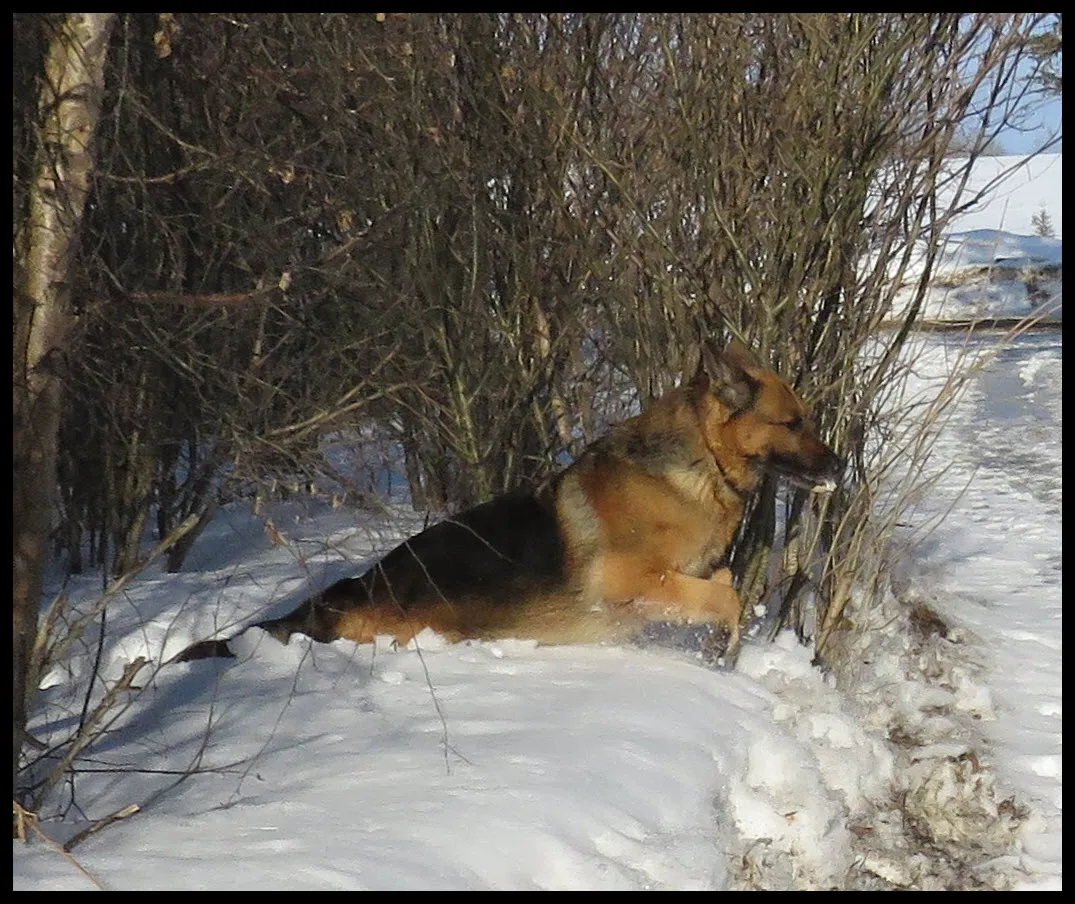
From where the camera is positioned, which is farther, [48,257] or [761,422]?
[761,422]

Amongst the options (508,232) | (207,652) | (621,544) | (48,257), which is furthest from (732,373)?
(48,257)

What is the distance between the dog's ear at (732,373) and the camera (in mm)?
4863

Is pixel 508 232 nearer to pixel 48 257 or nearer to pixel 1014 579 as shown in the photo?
pixel 48 257

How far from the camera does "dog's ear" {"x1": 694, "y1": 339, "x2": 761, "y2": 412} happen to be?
16.0ft

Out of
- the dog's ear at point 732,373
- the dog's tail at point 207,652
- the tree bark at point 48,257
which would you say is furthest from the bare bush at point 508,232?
the tree bark at point 48,257

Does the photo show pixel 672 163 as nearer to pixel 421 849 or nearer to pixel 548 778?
pixel 548 778

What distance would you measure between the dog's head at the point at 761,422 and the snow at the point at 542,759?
2.93ft

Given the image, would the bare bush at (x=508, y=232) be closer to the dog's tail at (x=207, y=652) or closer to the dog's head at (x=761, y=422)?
the dog's head at (x=761, y=422)

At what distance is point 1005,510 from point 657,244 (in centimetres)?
529

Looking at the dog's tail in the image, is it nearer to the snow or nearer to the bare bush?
the snow

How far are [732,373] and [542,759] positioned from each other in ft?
6.52

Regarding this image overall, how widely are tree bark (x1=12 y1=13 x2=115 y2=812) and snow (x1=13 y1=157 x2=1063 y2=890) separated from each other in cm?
60

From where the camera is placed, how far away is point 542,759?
3590mm
